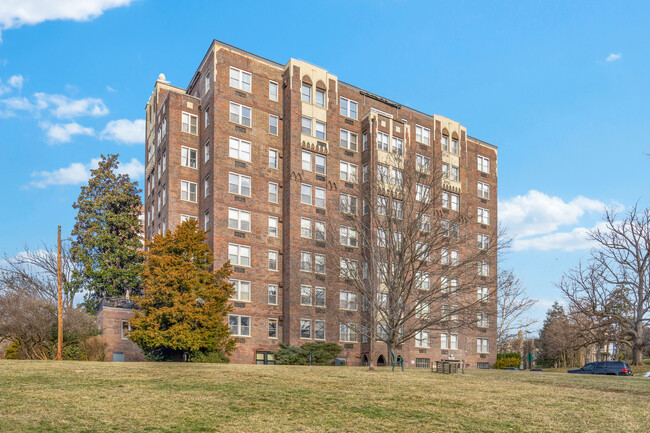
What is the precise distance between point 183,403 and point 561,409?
12261 millimetres

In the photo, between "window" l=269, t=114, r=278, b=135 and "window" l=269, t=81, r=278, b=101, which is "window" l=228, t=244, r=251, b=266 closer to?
"window" l=269, t=114, r=278, b=135

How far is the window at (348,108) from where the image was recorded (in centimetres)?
5325

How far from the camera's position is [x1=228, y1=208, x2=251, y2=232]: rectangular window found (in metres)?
45.8

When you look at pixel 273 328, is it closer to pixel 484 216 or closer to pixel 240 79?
pixel 240 79

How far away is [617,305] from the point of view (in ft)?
191

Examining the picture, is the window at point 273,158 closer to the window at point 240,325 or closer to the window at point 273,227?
the window at point 273,227

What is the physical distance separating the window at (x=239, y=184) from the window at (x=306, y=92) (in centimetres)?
853

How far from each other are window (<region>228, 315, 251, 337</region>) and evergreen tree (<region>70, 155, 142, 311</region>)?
41.8ft

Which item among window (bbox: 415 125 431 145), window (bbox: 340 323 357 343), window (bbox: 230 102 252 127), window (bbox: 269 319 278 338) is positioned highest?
window (bbox: 415 125 431 145)

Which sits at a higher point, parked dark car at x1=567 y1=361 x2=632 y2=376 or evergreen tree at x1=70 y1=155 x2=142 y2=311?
evergreen tree at x1=70 y1=155 x2=142 y2=311

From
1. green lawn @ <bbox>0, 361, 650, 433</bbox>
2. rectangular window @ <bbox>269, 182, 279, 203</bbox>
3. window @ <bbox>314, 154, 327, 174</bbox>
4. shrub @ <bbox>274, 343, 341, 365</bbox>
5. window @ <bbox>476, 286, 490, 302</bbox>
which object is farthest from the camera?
window @ <bbox>314, 154, 327, 174</bbox>

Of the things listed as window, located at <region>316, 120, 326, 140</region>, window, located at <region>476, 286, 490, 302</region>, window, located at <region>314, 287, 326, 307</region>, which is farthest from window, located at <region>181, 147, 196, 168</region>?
window, located at <region>476, 286, 490, 302</region>

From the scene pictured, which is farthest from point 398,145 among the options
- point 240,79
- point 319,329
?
point 319,329

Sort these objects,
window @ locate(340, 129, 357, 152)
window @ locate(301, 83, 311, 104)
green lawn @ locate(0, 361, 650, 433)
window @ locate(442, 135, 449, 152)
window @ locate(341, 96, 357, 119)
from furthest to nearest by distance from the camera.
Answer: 1. window @ locate(442, 135, 449, 152)
2. window @ locate(341, 96, 357, 119)
3. window @ locate(340, 129, 357, 152)
4. window @ locate(301, 83, 311, 104)
5. green lawn @ locate(0, 361, 650, 433)
